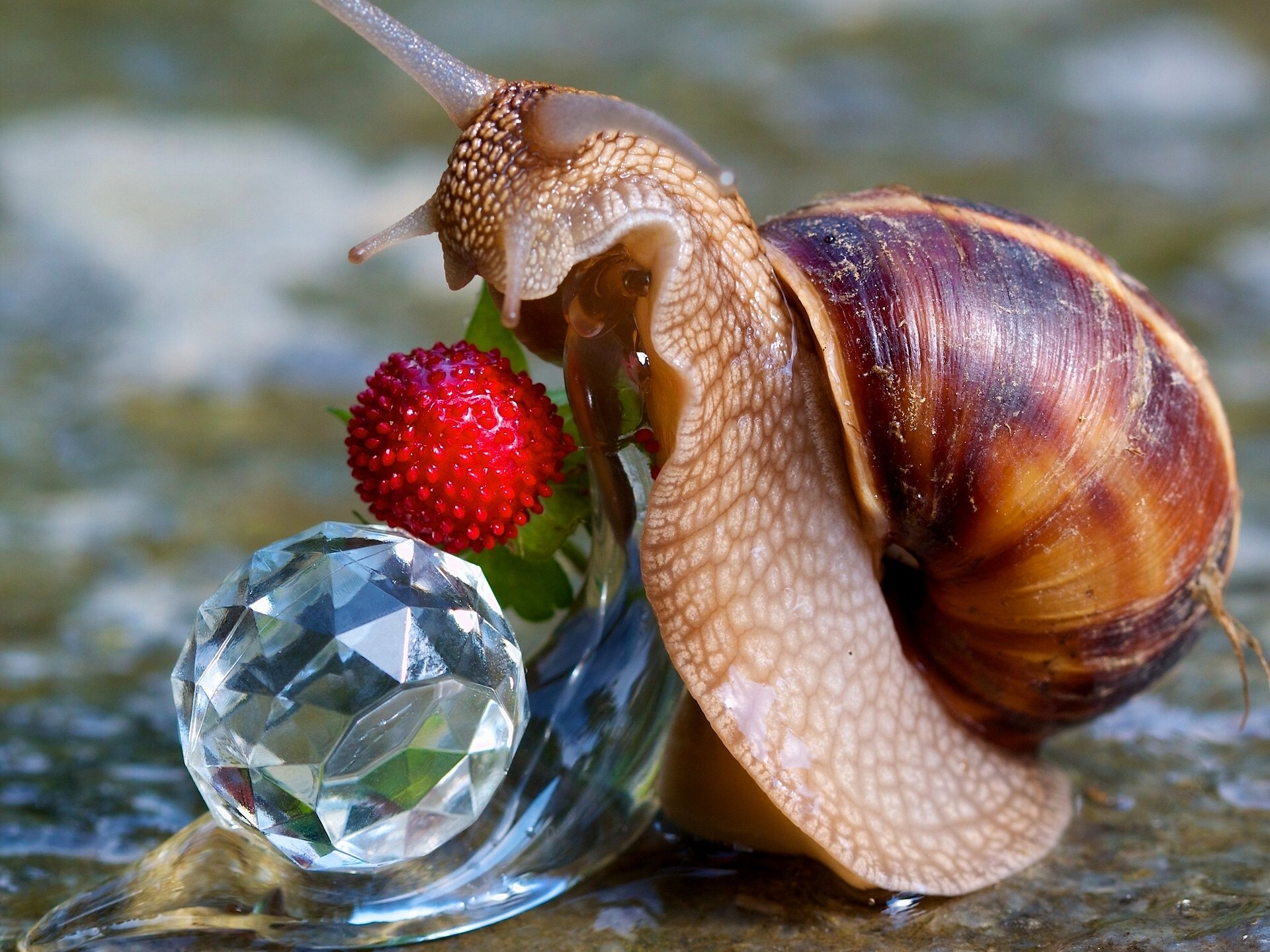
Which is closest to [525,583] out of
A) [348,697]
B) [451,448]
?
[451,448]

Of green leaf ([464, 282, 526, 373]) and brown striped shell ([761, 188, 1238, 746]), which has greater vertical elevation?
green leaf ([464, 282, 526, 373])

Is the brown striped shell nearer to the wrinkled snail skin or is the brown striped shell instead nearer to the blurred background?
the wrinkled snail skin

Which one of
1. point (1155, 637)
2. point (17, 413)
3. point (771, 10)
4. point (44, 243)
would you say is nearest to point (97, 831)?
point (1155, 637)

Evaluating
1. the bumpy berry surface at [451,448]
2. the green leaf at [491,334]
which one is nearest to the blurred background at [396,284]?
the bumpy berry surface at [451,448]

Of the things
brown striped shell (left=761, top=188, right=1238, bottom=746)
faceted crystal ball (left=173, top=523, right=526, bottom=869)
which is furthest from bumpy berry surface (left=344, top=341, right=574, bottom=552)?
brown striped shell (left=761, top=188, right=1238, bottom=746)

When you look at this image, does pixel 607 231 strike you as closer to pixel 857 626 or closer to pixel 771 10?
pixel 857 626

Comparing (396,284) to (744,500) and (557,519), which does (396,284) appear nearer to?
(557,519)

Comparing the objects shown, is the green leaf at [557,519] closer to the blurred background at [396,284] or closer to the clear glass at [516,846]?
the clear glass at [516,846]
